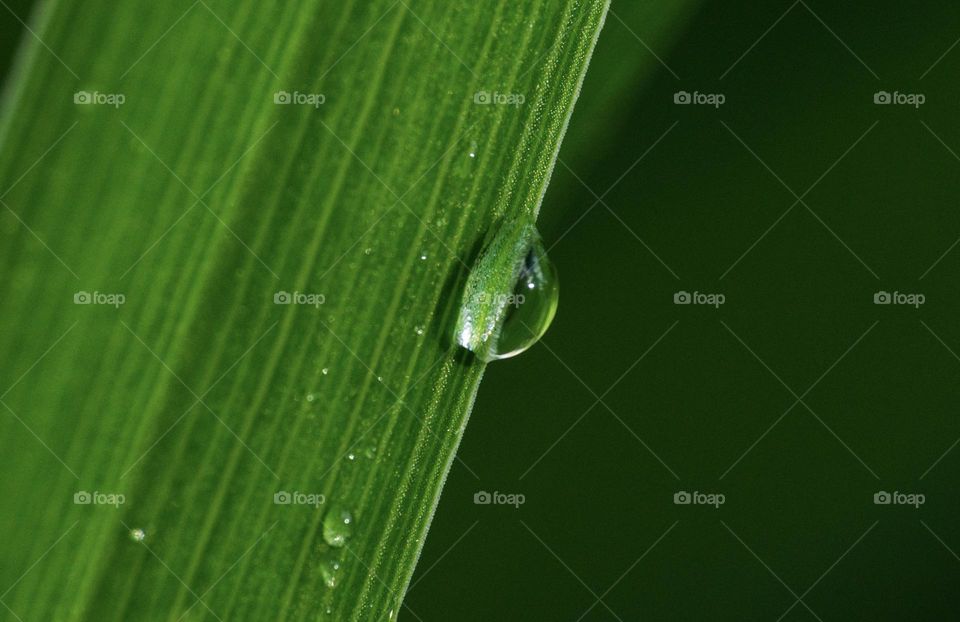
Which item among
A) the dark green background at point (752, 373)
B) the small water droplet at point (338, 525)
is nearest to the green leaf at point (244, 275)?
the small water droplet at point (338, 525)

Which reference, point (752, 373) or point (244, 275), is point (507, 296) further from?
point (752, 373)

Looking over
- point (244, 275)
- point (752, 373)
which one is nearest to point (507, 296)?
point (244, 275)

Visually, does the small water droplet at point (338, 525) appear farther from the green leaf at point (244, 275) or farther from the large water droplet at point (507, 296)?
the large water droplet at point (507, 296)

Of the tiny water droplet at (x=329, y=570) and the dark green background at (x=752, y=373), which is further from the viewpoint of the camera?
the dark green background at (x=752, y=373)

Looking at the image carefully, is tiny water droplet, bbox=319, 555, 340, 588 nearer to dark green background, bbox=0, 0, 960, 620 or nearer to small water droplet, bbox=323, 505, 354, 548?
small water droplet, bbox=323, 505, 354, 548

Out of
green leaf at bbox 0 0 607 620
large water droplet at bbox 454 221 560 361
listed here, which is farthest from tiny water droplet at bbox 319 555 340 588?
large water droplet at bbox 454 221 560 361

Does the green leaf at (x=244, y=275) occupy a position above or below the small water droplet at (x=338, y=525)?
above
